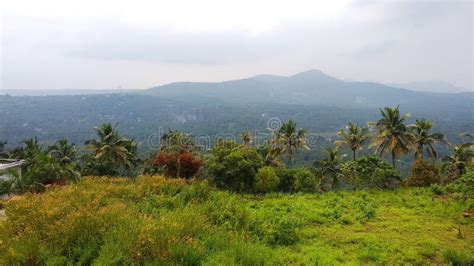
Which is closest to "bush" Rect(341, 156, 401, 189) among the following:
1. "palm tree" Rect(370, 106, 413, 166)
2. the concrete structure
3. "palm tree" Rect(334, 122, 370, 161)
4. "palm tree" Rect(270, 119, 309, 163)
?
"palm tree" Rect(370, 106, 413, 166)

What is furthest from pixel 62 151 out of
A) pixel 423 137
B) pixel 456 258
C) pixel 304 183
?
pixel 456 258

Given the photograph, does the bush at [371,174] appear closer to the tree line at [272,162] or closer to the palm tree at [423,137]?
the tree line at [272,162]

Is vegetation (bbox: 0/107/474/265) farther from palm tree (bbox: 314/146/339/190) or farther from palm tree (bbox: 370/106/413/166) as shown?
palm tree (bbox: 314/146/339/190)

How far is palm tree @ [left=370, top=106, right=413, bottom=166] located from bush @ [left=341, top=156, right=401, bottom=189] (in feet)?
26.6

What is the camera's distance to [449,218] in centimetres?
1533

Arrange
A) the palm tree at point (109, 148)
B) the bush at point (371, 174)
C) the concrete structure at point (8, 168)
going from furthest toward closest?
1. the palm tree at point (109, 148)
2. the concrete structure at point (8, 168)
3. the bush at point (371, 174)

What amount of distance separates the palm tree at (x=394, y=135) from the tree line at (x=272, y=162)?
8 centimetres

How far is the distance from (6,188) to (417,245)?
22486 millimetres

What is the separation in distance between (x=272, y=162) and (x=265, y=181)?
11.5 metres

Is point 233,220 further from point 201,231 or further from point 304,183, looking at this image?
point 304,183

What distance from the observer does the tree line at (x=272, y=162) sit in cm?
2517

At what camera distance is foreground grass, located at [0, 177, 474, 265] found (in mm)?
8117

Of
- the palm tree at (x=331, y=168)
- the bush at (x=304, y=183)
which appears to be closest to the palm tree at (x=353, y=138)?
the palm tree at (x=331, y=168)

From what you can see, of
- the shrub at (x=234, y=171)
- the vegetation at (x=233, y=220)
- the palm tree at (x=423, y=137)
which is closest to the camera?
the vegetation at (x=233, y=220)
